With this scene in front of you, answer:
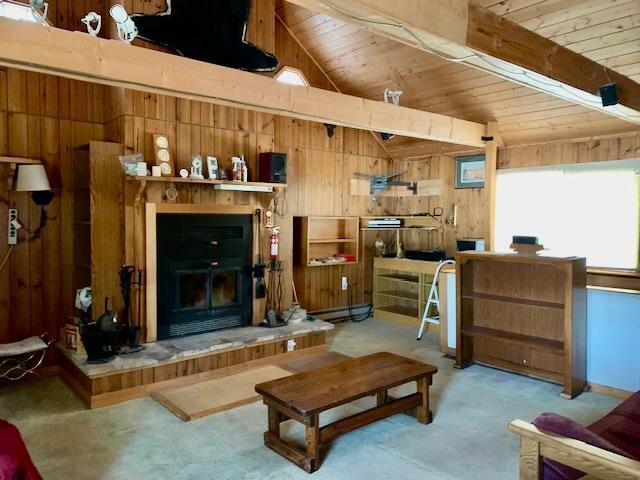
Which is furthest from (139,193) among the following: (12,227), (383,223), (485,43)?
(383,223)

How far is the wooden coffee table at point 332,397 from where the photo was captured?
2.64 m

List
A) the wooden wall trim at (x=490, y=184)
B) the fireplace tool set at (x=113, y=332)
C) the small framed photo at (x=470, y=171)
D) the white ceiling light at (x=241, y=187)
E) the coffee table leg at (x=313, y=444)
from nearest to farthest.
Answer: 1. the coffee table leg at (x=313, y=444)
2. the fireplace tool set at (x=113, y=332)
3. the white ceiling light at (x=241, y=187)
4. the wooden wall trim at (x=490, y=184)
5. the small framed photo at (x=470, y=171)

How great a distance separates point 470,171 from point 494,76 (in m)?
1.52

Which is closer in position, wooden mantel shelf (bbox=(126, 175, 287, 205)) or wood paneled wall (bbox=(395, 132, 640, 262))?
wooden mantel shelf (bbox=(126, 175, 287, 205))

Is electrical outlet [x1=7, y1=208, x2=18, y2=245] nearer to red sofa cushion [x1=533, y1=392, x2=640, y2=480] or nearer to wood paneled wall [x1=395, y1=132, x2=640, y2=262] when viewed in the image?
red sofa cushion [x1=533, y1=392, x2=640, y2=480]

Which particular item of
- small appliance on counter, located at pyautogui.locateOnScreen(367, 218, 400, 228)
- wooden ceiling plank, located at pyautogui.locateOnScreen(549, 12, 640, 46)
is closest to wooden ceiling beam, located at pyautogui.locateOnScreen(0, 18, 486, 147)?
wooden ceiling plank, located at pyautogui.locateOnScreen(549, 12, 640, 46)

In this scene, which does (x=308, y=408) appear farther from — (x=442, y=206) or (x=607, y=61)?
(x=442, y=206)

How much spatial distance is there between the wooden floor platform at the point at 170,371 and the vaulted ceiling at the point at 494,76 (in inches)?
117

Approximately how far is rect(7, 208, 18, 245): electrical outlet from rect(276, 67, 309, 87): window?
123 inches

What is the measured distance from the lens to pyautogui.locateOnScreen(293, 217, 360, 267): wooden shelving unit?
5832 mm

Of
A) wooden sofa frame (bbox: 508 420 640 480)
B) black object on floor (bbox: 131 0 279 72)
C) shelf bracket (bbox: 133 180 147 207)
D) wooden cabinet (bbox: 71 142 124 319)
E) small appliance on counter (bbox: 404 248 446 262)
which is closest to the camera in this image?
wooden sofa frame (bbox: 508 420 640 480)

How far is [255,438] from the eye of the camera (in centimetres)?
303

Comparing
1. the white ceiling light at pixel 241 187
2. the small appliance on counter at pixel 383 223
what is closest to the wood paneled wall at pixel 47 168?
the white ceiling light at pixel 241 187

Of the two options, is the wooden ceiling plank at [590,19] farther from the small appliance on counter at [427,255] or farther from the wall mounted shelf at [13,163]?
the wall mounted shelf at [13,163]
